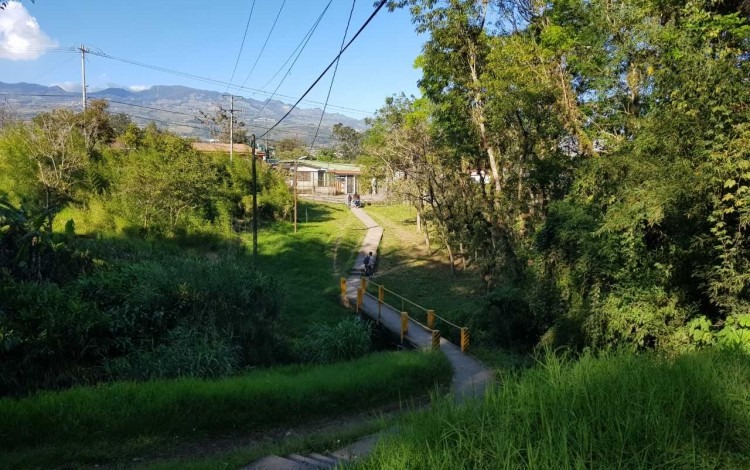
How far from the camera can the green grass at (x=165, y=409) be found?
6.57 m

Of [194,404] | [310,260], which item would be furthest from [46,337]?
[310,260]

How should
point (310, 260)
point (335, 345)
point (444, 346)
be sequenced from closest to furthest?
1. point (335, 345)
2. point (444, 346)
3. point (310, 260)

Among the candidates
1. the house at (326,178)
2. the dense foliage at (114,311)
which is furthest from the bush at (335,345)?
the house at (326,178)

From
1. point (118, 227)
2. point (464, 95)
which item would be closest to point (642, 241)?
point (464, 95)

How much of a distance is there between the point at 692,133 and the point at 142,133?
Result: 33.8 m

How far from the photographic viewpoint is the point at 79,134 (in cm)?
3050

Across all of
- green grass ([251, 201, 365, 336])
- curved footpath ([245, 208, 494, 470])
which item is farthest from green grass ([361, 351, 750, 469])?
green grass ([251, 201, 365, 336])

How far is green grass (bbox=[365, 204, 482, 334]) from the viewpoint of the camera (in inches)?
816

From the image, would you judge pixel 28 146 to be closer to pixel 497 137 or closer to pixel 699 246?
pixel 497 137

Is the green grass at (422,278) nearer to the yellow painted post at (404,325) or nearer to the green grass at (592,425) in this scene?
the yellow painted post at (404,325)

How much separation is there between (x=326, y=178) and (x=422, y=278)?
164 ft

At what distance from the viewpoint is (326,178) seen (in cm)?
7488

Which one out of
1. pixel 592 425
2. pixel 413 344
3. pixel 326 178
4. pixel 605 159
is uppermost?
pixel 326 178

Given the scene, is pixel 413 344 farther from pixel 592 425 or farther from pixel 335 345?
pixel 592 425
